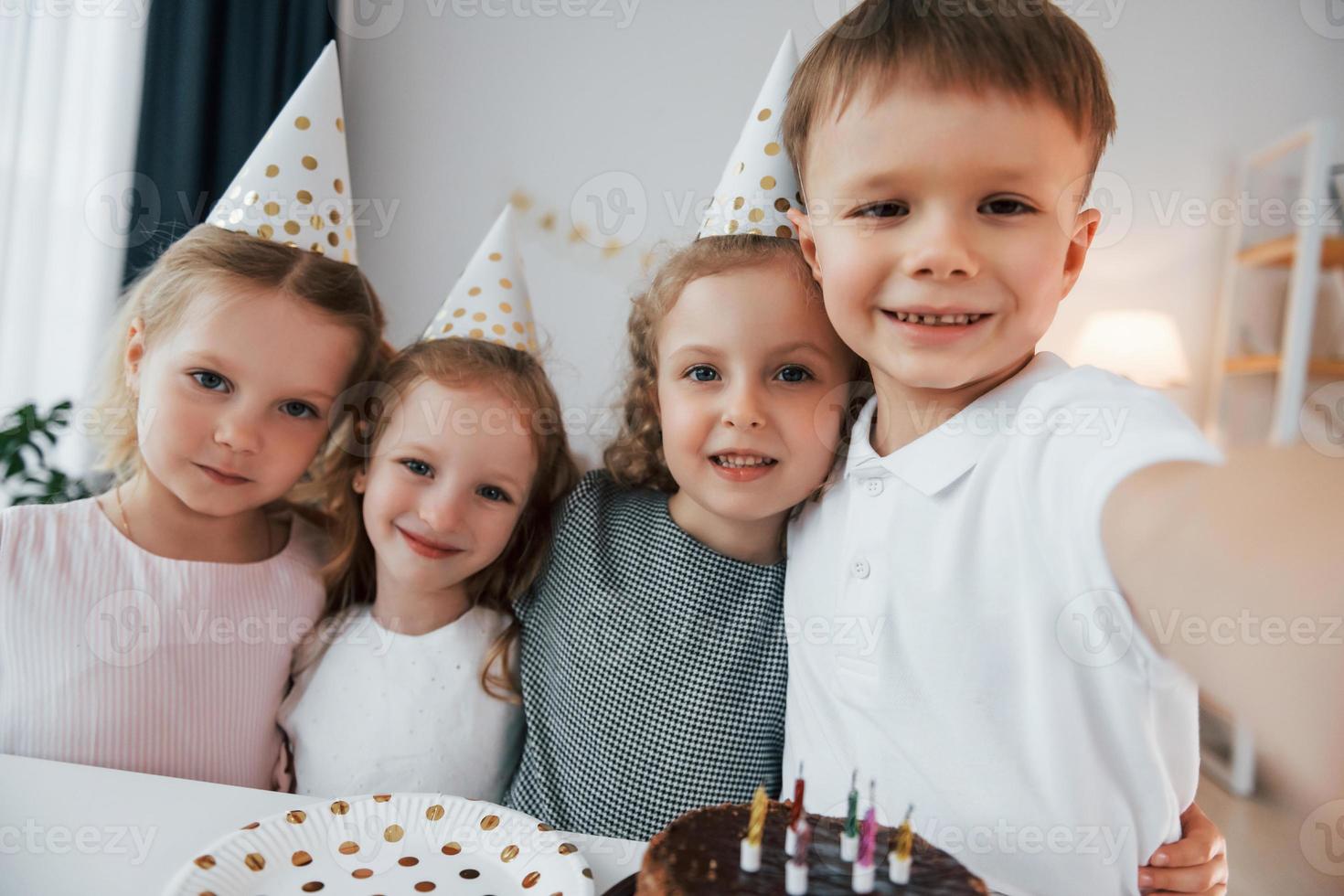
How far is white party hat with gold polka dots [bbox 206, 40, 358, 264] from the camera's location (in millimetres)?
1176

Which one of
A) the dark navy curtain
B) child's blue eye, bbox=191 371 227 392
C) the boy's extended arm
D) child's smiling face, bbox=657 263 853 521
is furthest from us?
the dark navy curtain

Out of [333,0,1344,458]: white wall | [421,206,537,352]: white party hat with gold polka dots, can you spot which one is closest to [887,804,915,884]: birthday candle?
[421,206,537,352]: white party hat with gold polka dots

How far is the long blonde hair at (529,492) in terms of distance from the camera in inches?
45.9

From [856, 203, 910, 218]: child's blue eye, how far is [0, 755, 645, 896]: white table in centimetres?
61

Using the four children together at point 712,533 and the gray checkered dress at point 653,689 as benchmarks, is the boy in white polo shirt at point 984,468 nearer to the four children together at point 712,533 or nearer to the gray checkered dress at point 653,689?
the four children together at point 712,533

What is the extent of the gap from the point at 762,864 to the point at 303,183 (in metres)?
1.04

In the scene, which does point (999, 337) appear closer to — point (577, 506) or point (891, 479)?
point (891, 479)

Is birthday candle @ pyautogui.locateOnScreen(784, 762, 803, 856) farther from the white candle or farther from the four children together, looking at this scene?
the four children together

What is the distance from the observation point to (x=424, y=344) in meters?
1.21

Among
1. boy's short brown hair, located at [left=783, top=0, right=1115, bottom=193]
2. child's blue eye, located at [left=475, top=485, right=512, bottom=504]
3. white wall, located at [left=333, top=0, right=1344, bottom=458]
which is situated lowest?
child's blue eye, located at [left=475, top=485, right=512, bottom=504]

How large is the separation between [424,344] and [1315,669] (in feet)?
3.45

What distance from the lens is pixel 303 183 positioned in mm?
1191

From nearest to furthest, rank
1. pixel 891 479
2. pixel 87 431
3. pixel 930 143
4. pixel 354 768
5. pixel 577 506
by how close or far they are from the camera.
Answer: pixel 930 143 < pixel 891 479 < pixel 354 768 < pixel 577 506 < pixel 87 431

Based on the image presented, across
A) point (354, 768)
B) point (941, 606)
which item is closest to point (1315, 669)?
point (941, 606)
